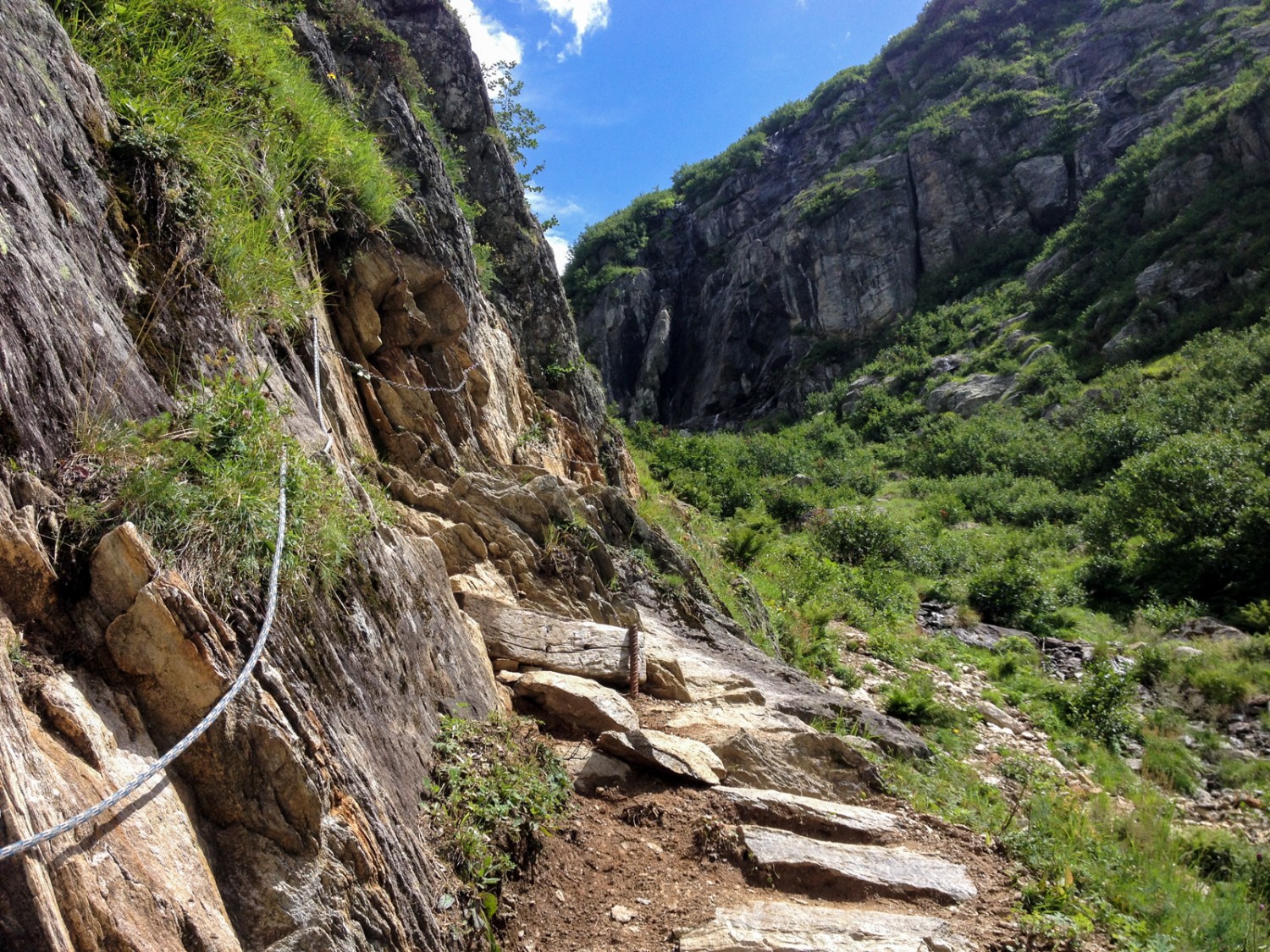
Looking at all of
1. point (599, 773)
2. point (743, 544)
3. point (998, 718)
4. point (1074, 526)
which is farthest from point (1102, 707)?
point (1074, 526)

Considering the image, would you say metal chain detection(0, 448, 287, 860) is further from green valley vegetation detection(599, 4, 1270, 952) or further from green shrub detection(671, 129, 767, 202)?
green shrub detection(671, 129, 767, 202)

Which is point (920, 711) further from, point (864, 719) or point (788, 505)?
point (788, 505)

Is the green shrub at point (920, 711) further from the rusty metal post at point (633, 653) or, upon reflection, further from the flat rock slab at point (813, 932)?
the flat rock slab at point (813, 932)

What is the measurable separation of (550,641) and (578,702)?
0.73 meters

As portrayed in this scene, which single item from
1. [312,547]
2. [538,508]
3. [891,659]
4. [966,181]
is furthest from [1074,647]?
[966,181]

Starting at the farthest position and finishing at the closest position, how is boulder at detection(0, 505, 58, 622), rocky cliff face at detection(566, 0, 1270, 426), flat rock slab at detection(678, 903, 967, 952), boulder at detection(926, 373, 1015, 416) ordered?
rocky cliff face at detection(566, 0, 1270, 426) < boulder at detection(926, 373, 1015, 416) < flat rock slab at detection(678, 903, 967, 952) < boulder at detection(0, 505, 58, 622)

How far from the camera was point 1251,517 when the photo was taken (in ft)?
42.8

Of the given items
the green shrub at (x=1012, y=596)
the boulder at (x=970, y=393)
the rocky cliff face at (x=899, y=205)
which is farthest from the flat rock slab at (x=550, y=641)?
the rocky cliff face at (x=899, y=205)

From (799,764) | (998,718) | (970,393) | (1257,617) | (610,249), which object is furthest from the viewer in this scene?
(610,249)

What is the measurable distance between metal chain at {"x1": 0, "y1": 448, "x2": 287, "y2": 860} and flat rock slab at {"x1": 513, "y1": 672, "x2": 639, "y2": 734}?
2.35m

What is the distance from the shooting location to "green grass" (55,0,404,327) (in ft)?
12.5

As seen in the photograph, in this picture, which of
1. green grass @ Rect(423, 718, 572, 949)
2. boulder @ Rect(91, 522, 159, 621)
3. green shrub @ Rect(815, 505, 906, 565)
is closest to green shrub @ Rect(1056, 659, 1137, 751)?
green shrub @ Rect(815, 505, 906, 565)

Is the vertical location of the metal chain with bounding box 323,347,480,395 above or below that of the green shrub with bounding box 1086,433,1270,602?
Result: above

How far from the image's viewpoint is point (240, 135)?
476 centimetres
